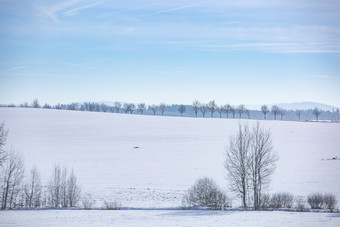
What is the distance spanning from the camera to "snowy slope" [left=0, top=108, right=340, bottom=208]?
102 ft

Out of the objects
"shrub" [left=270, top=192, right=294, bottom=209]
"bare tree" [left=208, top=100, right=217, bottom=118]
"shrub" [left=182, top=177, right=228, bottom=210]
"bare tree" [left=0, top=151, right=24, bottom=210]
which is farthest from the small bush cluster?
"bare tree" [left=208, top=100, right=217, bottom=118]

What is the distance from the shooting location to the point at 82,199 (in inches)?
1073

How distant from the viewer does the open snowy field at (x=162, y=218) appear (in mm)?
17062

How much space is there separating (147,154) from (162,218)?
30.9m

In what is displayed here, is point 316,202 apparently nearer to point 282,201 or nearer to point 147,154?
point 282,201

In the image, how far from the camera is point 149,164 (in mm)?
42812

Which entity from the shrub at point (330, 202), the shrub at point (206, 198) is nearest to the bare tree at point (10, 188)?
the shrub at point (206, 198)

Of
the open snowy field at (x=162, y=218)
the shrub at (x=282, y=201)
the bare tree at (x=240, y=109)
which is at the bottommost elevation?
the shrub at (x=282, y=201)

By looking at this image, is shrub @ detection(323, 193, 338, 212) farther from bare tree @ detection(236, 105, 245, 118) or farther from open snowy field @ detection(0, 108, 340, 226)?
bare tree @ detection(236, 105, 245, 118)

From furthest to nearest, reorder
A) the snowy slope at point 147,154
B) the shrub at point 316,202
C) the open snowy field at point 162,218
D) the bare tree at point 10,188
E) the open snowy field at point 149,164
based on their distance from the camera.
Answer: the snowy slope at point 147,154, the bare tree at point 10,188, the shrub at point 316,202, the open snowy field at point 149,164, the open snowy field at point 162,218

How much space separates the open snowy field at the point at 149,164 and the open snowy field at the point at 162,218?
0.18ft

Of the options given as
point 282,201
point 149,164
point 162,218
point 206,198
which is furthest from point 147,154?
point 162,218

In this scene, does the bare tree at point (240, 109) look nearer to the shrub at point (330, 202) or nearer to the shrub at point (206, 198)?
the shrub at point (330, 202)

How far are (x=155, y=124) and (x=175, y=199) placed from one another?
59.0 m
